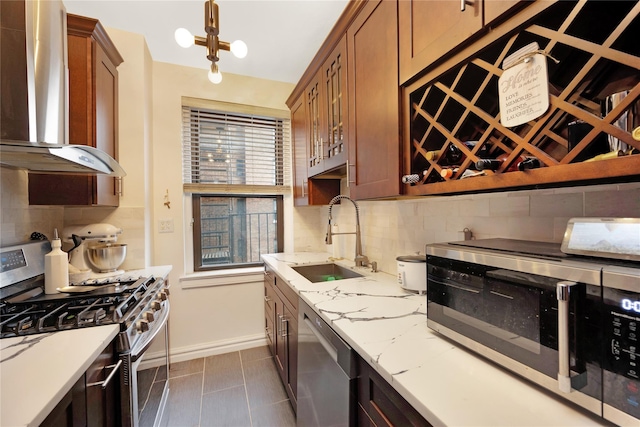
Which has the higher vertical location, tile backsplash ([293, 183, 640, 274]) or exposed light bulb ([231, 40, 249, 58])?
exposed light bulb ([231, 40, 249, 58])

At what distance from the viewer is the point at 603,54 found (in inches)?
21.7

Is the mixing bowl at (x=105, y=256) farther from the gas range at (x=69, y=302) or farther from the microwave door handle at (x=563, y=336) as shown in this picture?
the microwave door handle at (x=563, y=336)

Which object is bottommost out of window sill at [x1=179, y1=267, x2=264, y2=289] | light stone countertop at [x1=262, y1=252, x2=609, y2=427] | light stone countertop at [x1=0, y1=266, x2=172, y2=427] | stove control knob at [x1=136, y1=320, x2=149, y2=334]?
window sill at [x1=179, y1=267, x2=264, y2=289]

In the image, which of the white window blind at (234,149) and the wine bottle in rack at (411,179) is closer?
the wine bottle in rack at (411,179)

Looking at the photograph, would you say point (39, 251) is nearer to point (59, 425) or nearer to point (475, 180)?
point (59, 425)

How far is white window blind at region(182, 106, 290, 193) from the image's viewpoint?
8.36ft

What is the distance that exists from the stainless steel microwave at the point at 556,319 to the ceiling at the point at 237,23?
187 cm

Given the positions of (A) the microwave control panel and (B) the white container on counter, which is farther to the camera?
(B) the white container on counter

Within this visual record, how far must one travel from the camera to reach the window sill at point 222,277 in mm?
2439

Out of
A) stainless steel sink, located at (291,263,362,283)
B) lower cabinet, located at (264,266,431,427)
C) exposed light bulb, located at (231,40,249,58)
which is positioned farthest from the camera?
stainless steel sink, located at (291,263,362,283)

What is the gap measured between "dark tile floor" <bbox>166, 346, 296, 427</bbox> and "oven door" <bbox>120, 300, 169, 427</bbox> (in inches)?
8.3

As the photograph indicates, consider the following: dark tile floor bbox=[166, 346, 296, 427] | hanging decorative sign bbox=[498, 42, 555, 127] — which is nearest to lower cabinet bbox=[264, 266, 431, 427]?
dark tile floor bbox=[166, 346, 296, 427]

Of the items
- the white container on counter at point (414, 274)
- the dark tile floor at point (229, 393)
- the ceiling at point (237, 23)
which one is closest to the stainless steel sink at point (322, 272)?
the white container on counter at point (414, 274)

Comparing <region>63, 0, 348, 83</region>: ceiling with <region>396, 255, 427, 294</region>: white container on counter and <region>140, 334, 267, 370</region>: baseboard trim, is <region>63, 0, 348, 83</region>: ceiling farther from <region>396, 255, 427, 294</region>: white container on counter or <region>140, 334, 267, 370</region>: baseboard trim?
<region>140, 334, 267, 370</region>: baseboard trim
